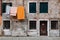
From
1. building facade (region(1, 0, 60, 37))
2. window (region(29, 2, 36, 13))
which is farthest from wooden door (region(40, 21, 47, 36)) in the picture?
window (region(29, 2, 36, 13))

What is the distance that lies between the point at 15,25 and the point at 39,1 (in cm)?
317

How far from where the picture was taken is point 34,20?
22.6 m

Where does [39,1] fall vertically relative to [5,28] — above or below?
above

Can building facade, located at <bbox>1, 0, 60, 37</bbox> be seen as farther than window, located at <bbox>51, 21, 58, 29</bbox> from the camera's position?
No

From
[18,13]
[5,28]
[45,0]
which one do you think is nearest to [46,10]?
[45,0]

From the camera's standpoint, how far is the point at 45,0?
74.1 feet

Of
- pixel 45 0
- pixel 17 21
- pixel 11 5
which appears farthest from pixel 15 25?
pixel 45 0

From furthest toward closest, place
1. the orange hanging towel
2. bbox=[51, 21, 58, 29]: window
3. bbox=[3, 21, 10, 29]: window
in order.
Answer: bbox=[3, 21, 10, 29]: window
bbox=[51, 21, 58, 29]: window
the orange hanging towel

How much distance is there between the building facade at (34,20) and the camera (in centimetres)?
2244

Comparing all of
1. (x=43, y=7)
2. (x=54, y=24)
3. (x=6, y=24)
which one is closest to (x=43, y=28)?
(x=54, y=24)

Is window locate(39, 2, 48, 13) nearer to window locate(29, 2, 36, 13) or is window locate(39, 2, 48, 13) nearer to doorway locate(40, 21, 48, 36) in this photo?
window locate(29, 2, 36, 13)

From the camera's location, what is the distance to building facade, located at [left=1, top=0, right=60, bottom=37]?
73.6 feet

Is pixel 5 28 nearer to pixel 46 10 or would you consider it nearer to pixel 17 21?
pixel 17 21

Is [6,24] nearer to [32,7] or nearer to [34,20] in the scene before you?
[34,20]
